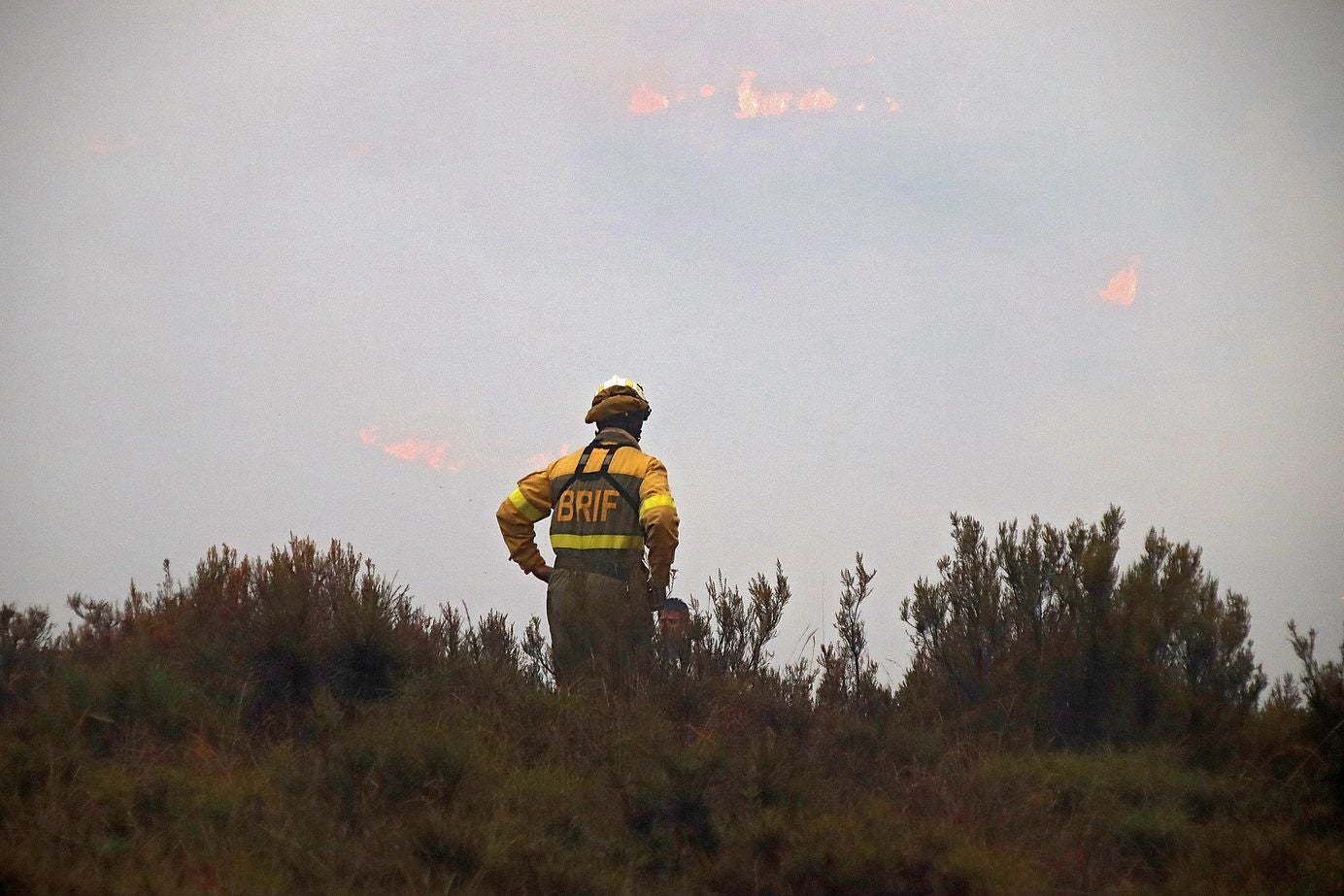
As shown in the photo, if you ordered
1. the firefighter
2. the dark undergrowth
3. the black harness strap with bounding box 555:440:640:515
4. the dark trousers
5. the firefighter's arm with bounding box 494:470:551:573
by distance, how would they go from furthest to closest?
the firefighter's arm with bounding box 494:470:551:573
the black harness strap with bounding box 555:440:640:515
the firefighter
the dark trousers
the dark undergrowth

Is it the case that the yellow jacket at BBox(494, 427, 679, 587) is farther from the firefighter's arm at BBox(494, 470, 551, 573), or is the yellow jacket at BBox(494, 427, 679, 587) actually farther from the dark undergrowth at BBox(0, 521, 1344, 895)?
the dark undergrowth at BBox(0, 521, 1344, 895)

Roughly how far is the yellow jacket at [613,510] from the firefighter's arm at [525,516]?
0.17m

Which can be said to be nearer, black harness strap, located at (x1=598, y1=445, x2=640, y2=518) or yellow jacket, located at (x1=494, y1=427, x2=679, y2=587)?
yellow jacket, located at (x1=494, y1=427, x2=679, y2=587)

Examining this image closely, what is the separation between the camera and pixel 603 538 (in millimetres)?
8258

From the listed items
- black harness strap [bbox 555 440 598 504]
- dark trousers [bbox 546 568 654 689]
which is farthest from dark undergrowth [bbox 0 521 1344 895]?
black harness strap [bbox 555 440 598 504]

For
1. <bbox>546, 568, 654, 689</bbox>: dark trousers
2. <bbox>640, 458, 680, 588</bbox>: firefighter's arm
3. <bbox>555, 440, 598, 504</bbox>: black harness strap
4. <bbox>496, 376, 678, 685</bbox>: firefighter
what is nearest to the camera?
<bbox>546, 568, 654, 689</bbox>: dark trousers

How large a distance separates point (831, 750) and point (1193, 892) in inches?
83.4

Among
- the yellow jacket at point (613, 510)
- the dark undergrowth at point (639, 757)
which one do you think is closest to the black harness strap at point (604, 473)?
the yellow jacket at point (613, 510)

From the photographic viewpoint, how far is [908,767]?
6.56m

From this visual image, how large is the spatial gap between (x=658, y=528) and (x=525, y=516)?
140cm

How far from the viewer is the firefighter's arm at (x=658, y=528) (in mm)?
7906

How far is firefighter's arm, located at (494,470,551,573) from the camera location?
884 centimetres

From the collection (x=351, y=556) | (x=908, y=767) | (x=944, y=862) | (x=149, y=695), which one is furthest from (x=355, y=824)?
(x=351, y=556)

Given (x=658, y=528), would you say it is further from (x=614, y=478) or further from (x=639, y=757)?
(x=639, y=757)
